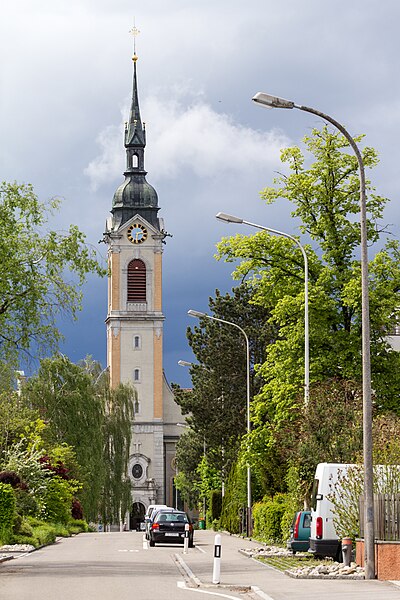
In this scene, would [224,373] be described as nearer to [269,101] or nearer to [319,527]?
[319,527]

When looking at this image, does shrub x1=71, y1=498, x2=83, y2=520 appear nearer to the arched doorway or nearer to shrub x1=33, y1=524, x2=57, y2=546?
shrub x1=33, y1=524, x2=57, y2=546

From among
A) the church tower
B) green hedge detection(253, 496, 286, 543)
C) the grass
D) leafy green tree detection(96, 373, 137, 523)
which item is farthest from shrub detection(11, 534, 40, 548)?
the church tower

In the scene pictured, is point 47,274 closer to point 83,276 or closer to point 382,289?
point 83,276

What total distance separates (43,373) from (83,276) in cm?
3362

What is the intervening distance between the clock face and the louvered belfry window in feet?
6.31

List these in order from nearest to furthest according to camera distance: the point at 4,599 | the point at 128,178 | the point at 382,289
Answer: the point at 4,599 → the point at 382,289 → the point at 128,178

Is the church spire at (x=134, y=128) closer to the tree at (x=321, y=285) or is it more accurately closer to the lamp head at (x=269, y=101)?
the tree at (x=321, y=285)

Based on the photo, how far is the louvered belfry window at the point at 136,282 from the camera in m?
121

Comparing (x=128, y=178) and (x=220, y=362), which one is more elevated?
(x=128, y=178)

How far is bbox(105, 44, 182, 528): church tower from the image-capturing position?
119 metres

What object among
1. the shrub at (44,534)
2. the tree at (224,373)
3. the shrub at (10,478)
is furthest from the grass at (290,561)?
the tree at (224,373)

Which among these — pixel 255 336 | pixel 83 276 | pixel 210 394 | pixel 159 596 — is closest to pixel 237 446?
pixel 210 394

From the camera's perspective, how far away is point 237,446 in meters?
70.7

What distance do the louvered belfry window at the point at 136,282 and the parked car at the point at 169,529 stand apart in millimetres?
78258
